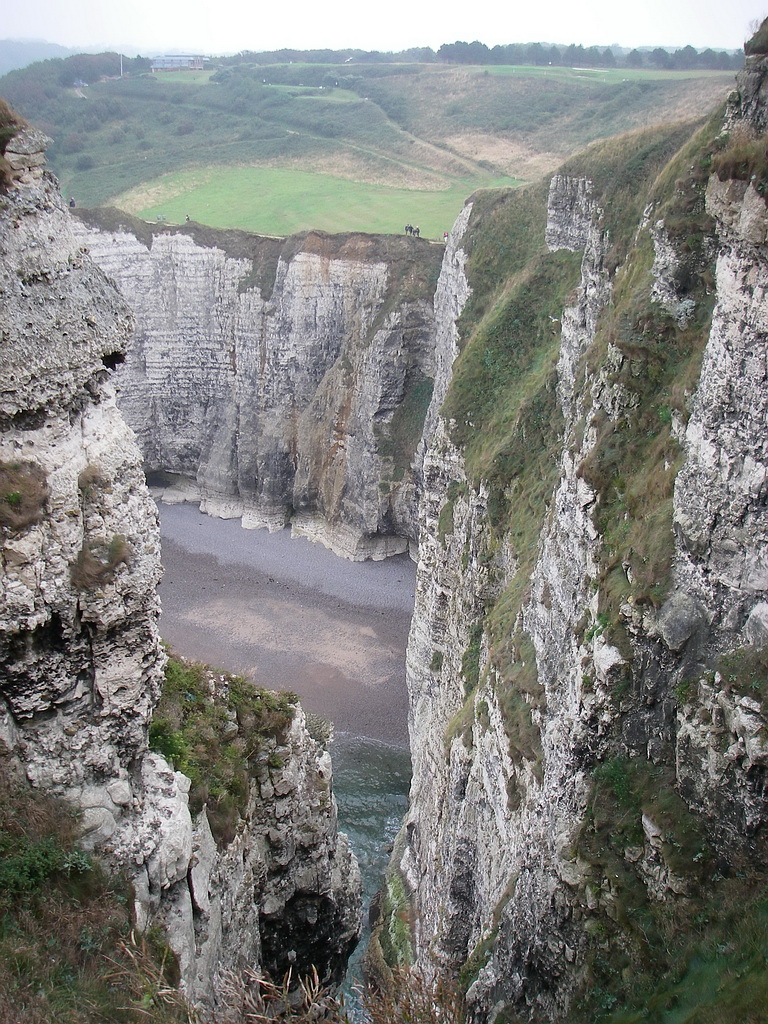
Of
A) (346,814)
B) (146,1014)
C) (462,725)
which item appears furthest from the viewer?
(346,814)

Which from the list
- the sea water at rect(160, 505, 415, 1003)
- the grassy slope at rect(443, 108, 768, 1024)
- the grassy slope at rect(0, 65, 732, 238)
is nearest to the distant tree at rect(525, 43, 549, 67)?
the grassy slope at rect(0, 65, 732, 238)

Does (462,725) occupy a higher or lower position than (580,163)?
lower

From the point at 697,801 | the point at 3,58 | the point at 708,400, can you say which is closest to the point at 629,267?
the point at 708,400

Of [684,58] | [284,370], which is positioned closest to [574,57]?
[684,58]

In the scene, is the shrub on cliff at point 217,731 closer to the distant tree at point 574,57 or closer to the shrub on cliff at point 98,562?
the shrub on cliff at point 98,562

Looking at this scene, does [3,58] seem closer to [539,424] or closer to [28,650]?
[539,424]

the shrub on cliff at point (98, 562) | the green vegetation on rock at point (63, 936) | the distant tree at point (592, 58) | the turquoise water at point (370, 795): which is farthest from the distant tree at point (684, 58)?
the green vegetation on rock at point (63, 936)
